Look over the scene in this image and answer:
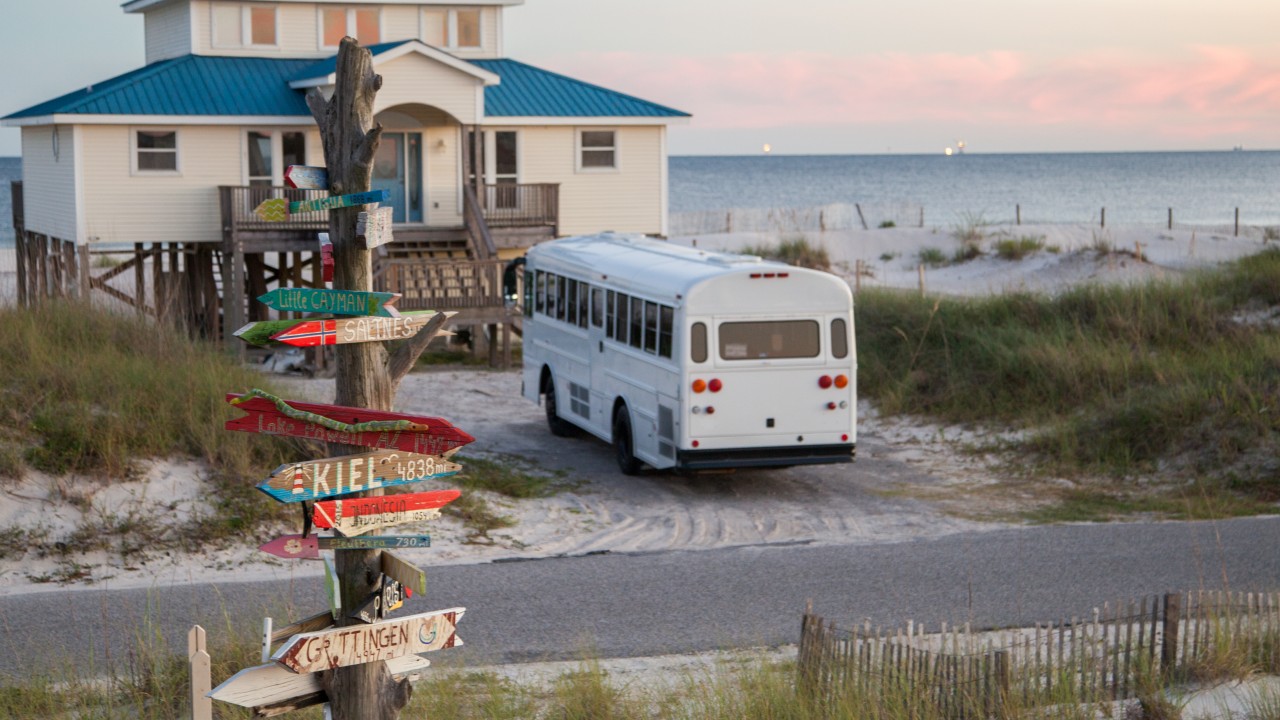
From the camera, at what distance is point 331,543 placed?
6.00 meters

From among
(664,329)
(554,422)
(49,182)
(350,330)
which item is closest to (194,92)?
(49,182)

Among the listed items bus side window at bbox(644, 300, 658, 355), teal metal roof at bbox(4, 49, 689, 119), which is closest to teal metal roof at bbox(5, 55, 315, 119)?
teal metal roof at bbox(4, 49, 689, 119)

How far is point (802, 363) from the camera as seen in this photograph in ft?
53.0

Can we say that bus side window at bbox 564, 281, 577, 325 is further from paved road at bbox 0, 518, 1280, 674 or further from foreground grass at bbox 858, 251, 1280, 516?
paved road at bbox 0, 518, 1280, 674

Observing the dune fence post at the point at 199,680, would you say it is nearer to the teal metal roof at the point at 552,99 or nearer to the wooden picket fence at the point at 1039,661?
the wooden picket fence at the point at 1039,661

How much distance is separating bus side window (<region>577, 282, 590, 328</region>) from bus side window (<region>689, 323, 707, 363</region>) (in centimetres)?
331

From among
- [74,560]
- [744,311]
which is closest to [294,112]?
[744,311]

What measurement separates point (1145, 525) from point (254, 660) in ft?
30.6

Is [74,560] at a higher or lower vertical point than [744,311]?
lower

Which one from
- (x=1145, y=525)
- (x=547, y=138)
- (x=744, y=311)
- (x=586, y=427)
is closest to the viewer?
(x=1145, y=525)

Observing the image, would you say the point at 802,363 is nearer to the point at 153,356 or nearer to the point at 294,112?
the point at 153,356

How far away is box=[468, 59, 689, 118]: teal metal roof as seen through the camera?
31.4 m

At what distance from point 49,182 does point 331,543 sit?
90.2 ft

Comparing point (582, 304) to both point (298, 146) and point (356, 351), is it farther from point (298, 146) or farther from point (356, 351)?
point (298, 146)
